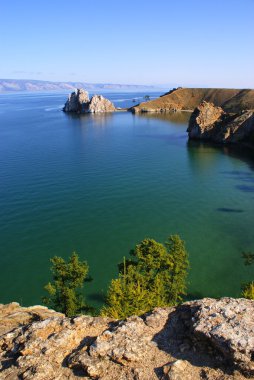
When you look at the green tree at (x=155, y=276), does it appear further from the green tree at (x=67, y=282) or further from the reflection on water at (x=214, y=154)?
the reflection on water at (x=214, y=154)

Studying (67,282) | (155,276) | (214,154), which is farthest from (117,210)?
(214,154)

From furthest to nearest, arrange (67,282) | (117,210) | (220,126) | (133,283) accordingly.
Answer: (220,126)
(117,210)
(67,282)
(133,283)

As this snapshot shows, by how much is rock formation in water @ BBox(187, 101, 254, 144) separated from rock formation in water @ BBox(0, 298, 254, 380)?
148m

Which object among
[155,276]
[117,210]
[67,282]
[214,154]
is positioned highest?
[214,154]

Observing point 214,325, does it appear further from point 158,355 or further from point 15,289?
point 15,289

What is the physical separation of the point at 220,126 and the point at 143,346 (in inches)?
6588

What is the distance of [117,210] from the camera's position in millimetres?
80875

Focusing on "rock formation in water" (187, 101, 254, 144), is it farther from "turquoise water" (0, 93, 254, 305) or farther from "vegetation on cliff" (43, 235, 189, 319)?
"vegetation on cliff" (43, 235, 189, 319)

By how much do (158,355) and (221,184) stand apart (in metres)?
90.9

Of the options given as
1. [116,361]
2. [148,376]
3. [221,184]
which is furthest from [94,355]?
[221,184]

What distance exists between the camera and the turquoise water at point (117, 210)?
56.1m

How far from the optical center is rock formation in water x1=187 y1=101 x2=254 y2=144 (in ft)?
521

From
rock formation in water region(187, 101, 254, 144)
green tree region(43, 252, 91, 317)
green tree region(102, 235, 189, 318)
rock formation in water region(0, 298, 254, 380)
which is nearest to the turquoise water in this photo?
green tree region(102, 235, 189, 318)

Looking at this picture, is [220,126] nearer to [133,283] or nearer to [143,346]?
[133,283]
